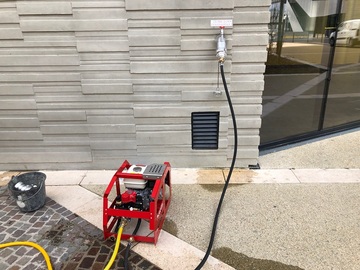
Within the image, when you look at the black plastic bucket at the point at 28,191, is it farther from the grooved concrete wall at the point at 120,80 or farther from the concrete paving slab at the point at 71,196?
the grooved concrete wall at the point at 120,80

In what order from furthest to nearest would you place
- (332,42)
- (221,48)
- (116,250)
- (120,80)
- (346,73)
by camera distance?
(346,73)
(332,42)
(120,80)
(221,48)
(116,250)

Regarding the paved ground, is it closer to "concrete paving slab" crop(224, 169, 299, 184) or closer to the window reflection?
"concrete paving slab" crop(224, 169, 299, 184)

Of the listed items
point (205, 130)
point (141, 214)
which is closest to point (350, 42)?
point (205, 130)

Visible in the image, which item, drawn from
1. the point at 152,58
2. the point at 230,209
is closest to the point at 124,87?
the point at 152,58

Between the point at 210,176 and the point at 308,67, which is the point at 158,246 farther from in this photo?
the point at 308,67

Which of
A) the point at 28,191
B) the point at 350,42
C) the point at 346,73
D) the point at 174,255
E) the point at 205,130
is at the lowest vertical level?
the point at 174,255

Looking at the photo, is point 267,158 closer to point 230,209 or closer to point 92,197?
point 230,209

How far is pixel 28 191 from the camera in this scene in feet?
8.54

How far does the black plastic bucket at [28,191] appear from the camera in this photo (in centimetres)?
260

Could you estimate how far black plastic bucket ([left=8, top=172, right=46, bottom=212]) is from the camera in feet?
8.53

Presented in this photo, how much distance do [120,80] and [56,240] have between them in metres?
1.64

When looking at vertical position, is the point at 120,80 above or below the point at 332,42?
below

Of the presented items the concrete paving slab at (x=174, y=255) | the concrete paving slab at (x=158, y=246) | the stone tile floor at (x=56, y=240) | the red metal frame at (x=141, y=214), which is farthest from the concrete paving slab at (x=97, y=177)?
the concrete paving slab at (x=174, y=255)

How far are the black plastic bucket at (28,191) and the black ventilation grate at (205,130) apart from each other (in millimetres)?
1614
